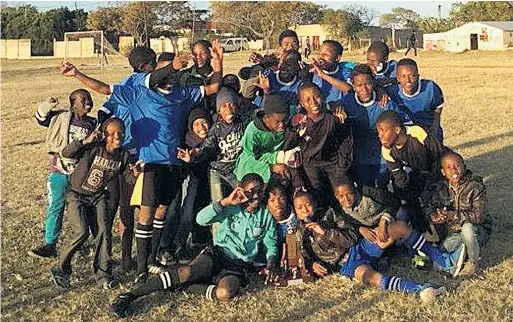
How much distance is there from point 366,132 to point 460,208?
112 centimetres

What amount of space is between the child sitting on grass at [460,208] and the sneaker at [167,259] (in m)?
2.34

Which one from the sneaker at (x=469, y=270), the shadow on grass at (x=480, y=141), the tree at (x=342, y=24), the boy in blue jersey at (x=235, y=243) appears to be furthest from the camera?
the tree at (x=342, y=24)

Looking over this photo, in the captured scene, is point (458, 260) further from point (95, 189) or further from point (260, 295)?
point (95, 189)

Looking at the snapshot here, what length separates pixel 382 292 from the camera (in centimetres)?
585

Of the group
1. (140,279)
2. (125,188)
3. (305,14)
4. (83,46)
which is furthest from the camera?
(305,14)

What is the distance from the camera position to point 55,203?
677 cm

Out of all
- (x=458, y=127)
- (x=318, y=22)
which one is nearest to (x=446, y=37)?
(x=318, y=22)

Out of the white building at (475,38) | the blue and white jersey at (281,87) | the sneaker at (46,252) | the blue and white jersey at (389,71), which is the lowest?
the sneaker at (46,252)

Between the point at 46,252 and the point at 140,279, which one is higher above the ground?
the point at 46,252

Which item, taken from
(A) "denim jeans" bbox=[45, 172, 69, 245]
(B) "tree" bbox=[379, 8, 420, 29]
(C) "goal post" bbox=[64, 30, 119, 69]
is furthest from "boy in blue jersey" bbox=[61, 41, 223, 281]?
(B) "tree" bbox=[379, 8, 420, 29]

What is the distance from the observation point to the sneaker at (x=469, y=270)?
6.18m

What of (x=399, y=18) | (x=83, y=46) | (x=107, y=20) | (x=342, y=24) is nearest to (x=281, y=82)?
(x=83, y=46)

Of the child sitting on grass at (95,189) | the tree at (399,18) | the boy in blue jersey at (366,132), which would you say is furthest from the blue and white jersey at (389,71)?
the tree at (399,18)

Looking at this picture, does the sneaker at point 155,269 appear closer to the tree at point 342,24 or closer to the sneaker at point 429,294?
the sneaker at point 429,294
